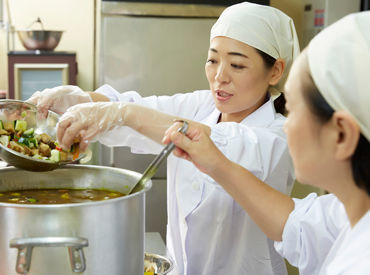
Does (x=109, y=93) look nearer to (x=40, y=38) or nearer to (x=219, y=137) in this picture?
(x=219, y=137)

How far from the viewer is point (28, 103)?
1.36 metres

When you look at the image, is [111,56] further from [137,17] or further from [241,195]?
[241,195]

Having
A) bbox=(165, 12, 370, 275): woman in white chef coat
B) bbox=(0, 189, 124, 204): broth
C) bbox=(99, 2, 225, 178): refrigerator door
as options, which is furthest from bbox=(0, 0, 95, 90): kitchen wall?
bbox=(165, 12, 370, 275): woman in white chef coat

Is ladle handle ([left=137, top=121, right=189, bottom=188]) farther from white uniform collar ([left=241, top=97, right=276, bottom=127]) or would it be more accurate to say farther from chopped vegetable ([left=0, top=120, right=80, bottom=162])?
white uniform collar ([left=241, top=97, right=276, bottom=127])

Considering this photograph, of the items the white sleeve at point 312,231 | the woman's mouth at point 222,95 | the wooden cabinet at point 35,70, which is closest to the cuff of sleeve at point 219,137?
the woman's mouth at point 222,95

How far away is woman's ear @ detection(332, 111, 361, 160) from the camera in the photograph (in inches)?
30.0

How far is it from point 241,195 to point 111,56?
1.85m

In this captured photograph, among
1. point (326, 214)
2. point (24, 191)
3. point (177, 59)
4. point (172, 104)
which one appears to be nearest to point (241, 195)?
point (326, 214)

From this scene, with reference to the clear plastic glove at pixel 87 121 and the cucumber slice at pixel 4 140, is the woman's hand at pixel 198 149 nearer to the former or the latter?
the clear plastic glove at pixel 87 121

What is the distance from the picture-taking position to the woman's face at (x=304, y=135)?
32.7 inches

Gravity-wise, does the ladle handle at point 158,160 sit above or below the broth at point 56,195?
above

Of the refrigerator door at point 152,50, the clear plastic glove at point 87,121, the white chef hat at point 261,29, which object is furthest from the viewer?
the refrigerator door at point 152,50

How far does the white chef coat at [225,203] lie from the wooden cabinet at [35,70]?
1.75 meters

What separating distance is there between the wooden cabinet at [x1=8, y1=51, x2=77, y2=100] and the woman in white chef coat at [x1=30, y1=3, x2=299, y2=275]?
163 centimetres
